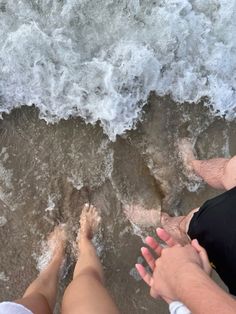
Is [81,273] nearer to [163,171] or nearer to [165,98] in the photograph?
[163,171]

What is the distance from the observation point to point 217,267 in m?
1.93

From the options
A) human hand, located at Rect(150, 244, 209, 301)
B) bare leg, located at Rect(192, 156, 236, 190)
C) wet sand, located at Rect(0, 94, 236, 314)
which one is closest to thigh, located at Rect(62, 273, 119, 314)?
human hand, located at Rect(150, 244, 209, 301)

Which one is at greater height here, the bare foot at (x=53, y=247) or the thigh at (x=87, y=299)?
the thigh at (x=87, y=299)

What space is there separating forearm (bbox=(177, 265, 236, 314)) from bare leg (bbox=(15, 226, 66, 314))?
0.92 metres

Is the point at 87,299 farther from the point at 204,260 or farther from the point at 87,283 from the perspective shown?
the point at 204,260

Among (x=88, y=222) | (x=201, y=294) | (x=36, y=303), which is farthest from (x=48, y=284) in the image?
(x=201, y=294)

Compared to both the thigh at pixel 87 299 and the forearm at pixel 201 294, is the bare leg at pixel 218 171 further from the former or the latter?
the forearm at pixel 201 294

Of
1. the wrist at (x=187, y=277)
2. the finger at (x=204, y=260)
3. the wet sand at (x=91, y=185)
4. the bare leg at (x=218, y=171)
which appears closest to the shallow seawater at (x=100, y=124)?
the wet sand at (x=91, y=185)

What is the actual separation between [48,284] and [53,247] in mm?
353

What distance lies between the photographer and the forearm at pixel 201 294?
1.33 m

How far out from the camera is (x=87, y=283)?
2.30 m

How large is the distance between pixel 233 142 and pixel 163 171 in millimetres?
551

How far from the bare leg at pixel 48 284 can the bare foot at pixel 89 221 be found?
0.14 metres

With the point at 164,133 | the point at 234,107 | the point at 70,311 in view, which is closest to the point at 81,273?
the point at 70,311
